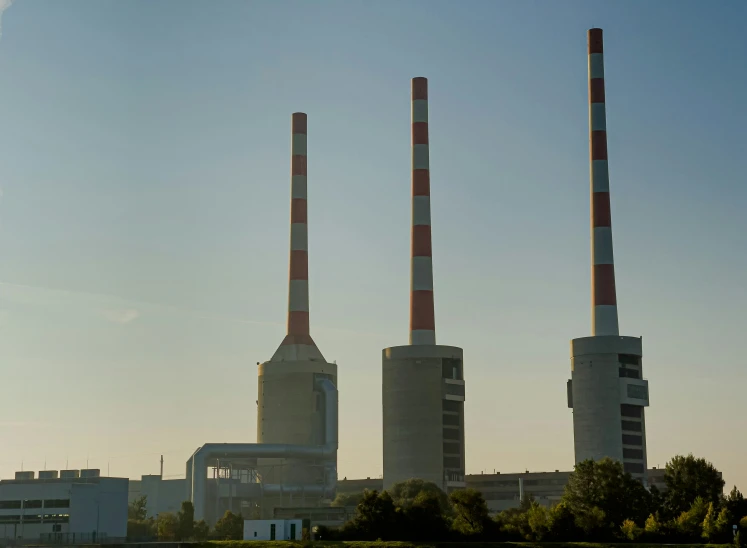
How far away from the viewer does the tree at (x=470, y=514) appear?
71.6 metres

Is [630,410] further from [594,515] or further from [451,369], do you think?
[594,515]

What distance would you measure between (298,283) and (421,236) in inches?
528

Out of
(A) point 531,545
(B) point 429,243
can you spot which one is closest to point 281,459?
(B) point 429,243

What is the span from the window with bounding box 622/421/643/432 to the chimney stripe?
3257 centimetres

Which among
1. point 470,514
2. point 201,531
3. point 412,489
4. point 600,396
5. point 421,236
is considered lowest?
point 201,531

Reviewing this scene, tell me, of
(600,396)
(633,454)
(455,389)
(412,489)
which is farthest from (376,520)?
(633,454)

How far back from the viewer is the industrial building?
113 m

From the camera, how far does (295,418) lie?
117438 mm

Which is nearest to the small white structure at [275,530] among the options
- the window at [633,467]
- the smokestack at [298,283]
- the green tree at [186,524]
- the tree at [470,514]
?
the tree at [470,514]

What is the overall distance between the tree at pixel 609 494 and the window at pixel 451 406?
116 feet

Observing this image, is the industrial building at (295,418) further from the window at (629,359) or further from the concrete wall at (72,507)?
the window at (629,359)

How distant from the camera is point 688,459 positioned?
79375 millimetres

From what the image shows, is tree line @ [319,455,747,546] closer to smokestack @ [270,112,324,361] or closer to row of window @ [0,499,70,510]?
row of window @ [0,499,70,510]

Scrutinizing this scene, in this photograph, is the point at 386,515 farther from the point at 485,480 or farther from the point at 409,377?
the point at 485,480
